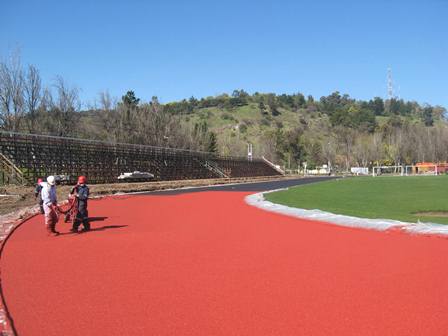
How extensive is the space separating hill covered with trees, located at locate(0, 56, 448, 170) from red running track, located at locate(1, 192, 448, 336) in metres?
35.2

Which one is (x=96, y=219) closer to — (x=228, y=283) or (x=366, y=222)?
(x=366, y=222)

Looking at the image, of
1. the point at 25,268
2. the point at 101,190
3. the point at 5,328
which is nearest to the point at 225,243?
the point at 25,268

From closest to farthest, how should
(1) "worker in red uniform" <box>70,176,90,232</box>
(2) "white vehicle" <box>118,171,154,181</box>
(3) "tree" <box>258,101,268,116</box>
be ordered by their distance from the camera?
(1) "worker in red uniform" <box>70,176,90,232</box> → (2) "white vehicle" <box>118,171,154,181</box> → (3) "tree" <box>258,101,268,116</box>

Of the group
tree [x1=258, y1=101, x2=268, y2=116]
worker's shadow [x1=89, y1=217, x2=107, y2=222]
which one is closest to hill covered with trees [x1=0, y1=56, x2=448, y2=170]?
tree [x1=258, y1=101, x2=268, y2=116]

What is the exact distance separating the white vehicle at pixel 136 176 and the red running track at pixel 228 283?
3112cm

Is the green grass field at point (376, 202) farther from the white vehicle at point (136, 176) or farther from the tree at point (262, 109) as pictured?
the tree at point (262, 109)

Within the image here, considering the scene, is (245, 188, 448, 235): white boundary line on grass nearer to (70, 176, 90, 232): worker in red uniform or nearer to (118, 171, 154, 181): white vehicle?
(70, 176, 90, 232): worker in red uniform

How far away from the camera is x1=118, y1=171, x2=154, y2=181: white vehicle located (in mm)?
43406

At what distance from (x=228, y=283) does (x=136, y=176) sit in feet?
130

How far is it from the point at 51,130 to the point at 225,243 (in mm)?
40832

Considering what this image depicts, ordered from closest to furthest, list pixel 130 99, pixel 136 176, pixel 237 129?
pixel 136 176
pixel 130 99
pixel 237 129

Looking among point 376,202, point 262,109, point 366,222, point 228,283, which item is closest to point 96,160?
point 376,202

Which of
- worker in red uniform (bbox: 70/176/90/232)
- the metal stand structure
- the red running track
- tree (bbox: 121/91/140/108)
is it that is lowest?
the red running track

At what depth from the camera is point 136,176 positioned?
4547 cm
